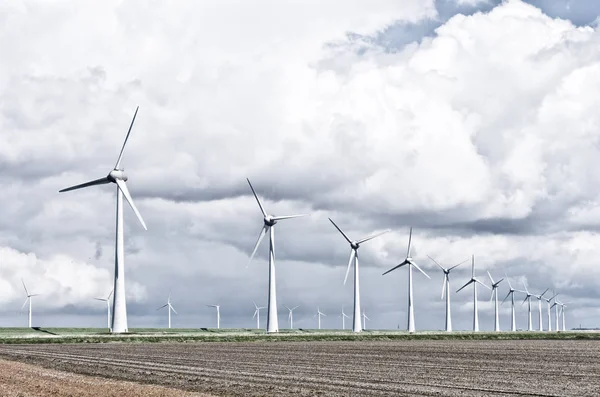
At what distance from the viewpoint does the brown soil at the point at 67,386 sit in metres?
42.8

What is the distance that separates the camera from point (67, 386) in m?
47.6

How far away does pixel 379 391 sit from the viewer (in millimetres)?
43938

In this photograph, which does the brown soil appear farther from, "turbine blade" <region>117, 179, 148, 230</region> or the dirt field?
"turbine blade" <region>117, 179, 148, 230</region>

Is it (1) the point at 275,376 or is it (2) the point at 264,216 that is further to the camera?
(2) the point at 264,216

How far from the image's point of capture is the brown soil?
42.8 meters

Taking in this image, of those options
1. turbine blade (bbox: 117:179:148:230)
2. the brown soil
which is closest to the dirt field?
the brown soil

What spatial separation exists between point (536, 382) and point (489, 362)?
871 inches

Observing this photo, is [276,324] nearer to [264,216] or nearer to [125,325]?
[264,216]

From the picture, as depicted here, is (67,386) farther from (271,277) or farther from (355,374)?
(271,277)

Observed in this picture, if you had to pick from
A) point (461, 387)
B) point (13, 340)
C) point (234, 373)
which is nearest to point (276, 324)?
point (13, 340)

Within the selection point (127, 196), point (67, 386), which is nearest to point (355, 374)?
point (67, 386)

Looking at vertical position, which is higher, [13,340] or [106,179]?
[106,179]

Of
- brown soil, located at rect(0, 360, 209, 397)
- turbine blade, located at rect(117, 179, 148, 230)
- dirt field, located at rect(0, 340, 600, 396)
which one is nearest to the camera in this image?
brown soil, located at rect(0, 360, 209, 397)

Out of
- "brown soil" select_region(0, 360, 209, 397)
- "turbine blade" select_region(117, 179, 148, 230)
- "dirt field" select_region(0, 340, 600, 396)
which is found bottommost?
"brown soil" select_region(0, 360, 209, 397)
